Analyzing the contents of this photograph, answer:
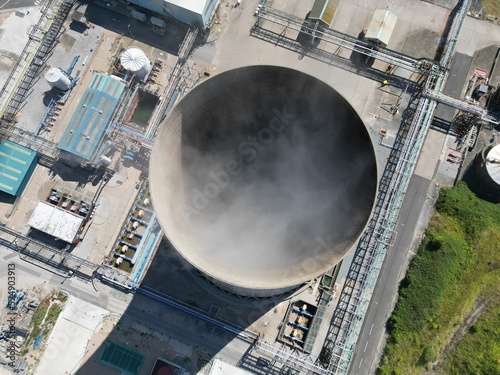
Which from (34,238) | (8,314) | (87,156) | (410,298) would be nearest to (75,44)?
(87,156)

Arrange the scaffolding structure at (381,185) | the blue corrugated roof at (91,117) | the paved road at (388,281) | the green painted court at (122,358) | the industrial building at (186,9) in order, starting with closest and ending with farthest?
1. the scaffolding structure at (381,185)
2. the green painted court at (122,358)
3. the paved road at (388,281)
4. the blue corrugated roof at (91,117)
5. the industrial building at (186,9)

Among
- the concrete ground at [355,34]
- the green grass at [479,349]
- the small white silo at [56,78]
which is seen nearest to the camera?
the green grass at [479,349]

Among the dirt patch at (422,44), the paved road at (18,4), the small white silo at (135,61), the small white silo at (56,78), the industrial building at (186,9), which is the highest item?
the dirt patch at (422,44)

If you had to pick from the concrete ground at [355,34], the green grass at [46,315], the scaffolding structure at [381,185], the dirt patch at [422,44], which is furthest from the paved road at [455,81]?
the green grass at [46,315]

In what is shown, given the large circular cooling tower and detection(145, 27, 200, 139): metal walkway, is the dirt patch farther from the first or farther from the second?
detection(145, 27, 200, 139): metal walkway

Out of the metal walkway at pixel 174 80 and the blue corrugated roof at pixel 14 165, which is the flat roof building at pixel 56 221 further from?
the metal walkway at pixel 174 80

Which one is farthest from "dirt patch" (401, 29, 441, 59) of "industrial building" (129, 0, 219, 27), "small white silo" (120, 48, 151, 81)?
"small white silo" (120, 48, 151, 81)

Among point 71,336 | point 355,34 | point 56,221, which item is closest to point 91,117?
point 56,221
